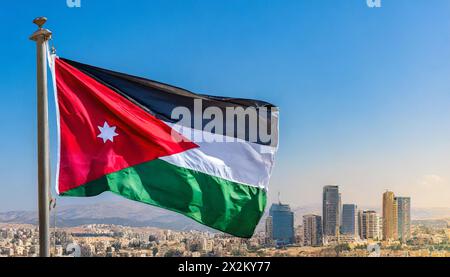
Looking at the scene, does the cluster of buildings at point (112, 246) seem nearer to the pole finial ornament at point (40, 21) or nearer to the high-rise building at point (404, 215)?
the pole finial ornament at point (40, 21)

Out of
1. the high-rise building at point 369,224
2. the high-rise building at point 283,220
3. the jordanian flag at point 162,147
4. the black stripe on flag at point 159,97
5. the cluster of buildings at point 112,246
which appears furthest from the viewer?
the high-rise building at point 369,224

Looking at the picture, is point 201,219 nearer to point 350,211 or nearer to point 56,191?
point 56,191

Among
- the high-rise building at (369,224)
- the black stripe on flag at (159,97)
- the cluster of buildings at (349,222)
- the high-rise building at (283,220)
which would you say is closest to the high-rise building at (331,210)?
the cluster of buildings at (349,222)

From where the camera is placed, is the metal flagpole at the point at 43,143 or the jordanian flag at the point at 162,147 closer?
the metal flagpole at the point at 43,143

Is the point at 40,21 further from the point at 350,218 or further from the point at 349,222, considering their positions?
the point at 350,218

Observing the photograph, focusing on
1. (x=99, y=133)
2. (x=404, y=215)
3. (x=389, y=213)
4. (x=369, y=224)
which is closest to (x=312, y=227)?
(x=369, y=224)

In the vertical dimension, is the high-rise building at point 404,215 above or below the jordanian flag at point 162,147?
below
